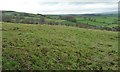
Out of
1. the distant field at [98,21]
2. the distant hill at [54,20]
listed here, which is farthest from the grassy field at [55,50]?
the distant field at [98,21]

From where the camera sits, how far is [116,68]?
806 inches

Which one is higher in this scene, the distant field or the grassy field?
the grassy field

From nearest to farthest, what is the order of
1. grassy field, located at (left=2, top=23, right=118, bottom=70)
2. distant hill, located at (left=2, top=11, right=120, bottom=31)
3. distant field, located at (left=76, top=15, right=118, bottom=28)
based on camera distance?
1. grassy field, located at (left=2, top=23, right=118, bottom=70)
2. distant hill, located at (left=2, top=11, right=120, bottom=31)
3. distant field, located at (left=76, top=15, right=118, bottom=28)

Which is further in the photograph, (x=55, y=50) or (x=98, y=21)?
(x=98, y=21)

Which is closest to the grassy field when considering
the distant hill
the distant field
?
the distant hill

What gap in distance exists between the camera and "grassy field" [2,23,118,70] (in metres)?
19.2

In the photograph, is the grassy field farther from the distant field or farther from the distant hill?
the distant field

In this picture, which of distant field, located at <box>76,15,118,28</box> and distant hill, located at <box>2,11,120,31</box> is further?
distant field, located at <box>76,15,118,28</box>

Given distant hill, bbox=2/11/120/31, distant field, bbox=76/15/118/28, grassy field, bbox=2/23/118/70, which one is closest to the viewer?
grassy field, bbox=2/23/118/70

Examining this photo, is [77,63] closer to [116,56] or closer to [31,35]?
[116,56]

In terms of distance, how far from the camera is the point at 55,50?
2223 centimetres

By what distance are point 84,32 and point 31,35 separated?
8255 mm

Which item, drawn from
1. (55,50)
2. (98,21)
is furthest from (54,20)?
(55,50)

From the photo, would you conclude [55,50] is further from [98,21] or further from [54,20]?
[98,21]
